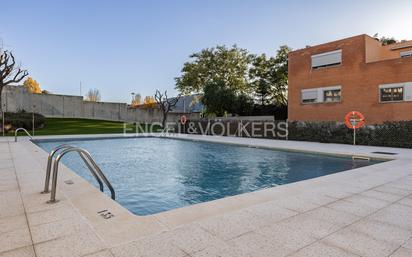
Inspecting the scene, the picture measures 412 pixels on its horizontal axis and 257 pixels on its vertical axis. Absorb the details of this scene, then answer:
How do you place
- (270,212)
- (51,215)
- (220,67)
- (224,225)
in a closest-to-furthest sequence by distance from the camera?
(224,225) < (51,215) < (270,212) < (220,67)

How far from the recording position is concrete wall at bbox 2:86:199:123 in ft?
101

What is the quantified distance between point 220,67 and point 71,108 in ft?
69.3

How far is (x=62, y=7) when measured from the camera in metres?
14.8

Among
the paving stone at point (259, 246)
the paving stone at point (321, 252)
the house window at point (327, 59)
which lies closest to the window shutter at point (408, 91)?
the house window at point (327, 59)

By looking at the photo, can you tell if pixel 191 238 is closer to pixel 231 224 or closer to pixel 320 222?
pixel 231 224

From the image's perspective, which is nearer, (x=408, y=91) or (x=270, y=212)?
(x=270, y=212)

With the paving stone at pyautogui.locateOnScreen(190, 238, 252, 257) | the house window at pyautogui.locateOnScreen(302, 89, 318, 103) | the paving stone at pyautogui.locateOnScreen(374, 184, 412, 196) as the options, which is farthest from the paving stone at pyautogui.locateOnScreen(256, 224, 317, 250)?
the house window at pyautogui.locateOnScreen(302, 89, 318, 103)

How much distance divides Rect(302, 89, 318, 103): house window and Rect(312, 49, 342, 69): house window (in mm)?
1974

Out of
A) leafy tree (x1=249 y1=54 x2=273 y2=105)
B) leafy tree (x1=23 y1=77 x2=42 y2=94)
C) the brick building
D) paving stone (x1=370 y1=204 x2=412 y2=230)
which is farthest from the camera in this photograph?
leafy tree (x1=23 y1=77 x2=42 y2=94)

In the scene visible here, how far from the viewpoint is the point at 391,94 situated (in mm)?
16281

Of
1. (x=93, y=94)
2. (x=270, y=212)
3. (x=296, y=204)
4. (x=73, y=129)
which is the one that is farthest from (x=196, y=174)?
(x=93, y=94)

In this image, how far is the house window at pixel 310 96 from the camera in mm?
20078

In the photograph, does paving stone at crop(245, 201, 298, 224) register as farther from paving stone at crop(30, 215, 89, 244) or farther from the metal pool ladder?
the metal pool ladder

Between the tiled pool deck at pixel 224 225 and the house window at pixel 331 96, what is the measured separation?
15.7 m
